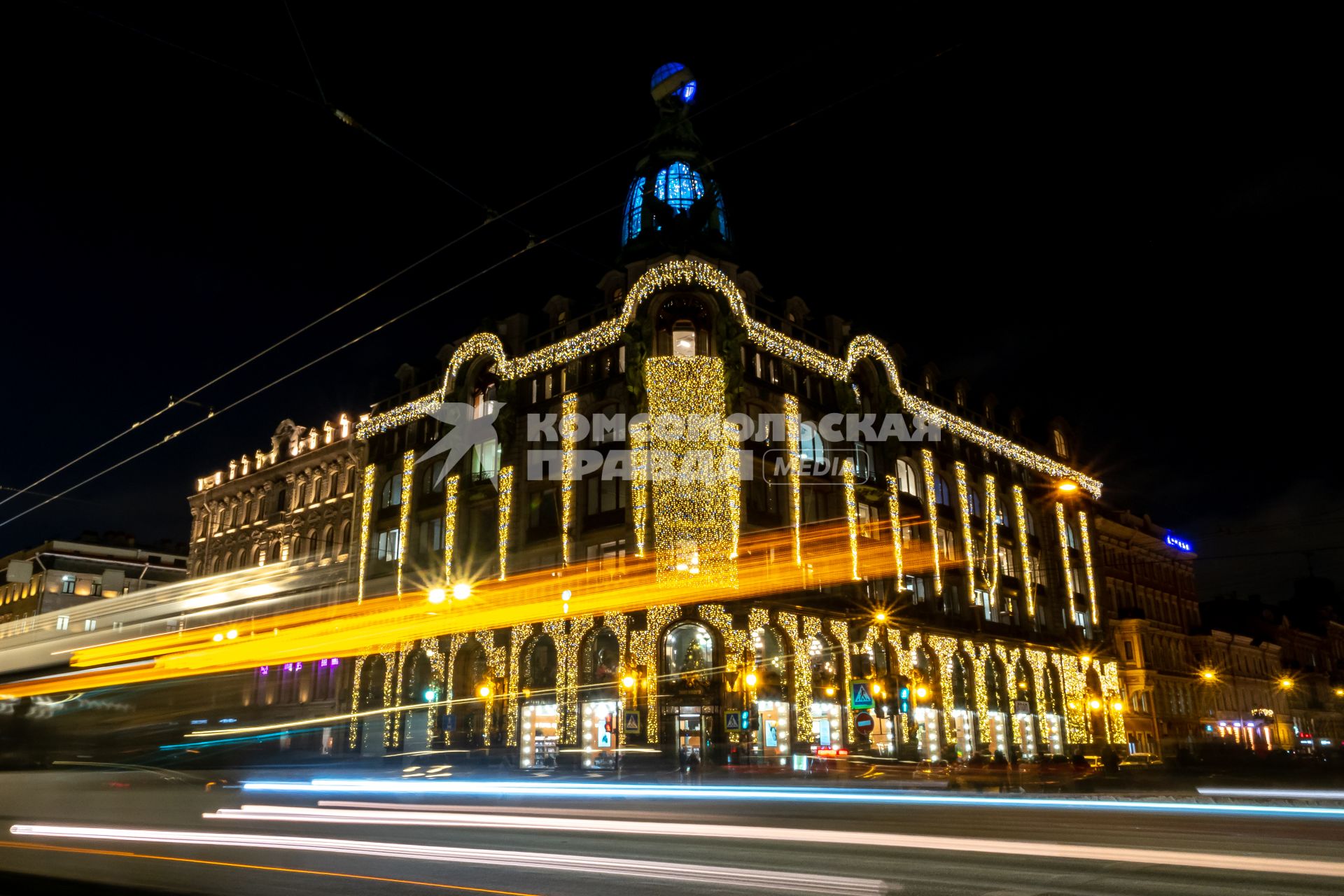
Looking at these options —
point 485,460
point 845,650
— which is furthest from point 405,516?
point 845,650

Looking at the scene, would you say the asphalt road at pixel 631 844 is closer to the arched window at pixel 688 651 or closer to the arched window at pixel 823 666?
the arched window at pixel 688 651

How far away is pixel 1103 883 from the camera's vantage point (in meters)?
8.90

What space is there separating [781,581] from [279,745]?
21069 millimetres

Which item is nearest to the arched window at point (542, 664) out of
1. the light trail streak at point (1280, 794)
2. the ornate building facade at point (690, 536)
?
the ornate building facade at point (690, 536)

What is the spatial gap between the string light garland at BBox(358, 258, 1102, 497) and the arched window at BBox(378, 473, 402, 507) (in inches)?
114

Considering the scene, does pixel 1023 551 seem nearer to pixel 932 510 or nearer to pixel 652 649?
pixel 932 510

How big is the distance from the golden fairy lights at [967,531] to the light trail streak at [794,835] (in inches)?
1580

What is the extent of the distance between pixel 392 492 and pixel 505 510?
10.9 metres

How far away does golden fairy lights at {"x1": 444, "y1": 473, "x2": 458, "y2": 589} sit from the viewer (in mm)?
45438

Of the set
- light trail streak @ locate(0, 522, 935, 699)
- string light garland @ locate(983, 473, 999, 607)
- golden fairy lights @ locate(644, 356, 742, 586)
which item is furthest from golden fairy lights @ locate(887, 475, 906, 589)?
golden fairy lights @ locate(644, 356, 742, 586)

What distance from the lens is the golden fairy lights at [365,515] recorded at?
5006 cm

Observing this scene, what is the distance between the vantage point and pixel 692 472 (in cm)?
3669

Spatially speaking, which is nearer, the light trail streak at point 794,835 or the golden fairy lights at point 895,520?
the light trail streak at point 794,835

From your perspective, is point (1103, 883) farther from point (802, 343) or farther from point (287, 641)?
point (802, 343)
